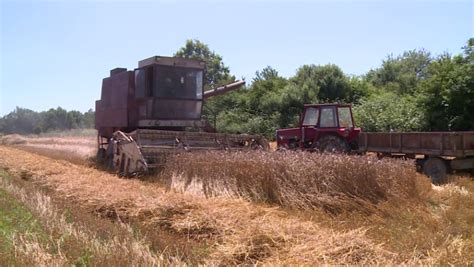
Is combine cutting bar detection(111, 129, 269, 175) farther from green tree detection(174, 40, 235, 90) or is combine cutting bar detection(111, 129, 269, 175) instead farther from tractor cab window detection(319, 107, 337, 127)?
green tree detection(174, 40, 235, 90)

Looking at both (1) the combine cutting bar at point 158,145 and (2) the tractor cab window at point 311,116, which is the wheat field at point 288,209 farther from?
(2) the tractor cab window at point 311,116

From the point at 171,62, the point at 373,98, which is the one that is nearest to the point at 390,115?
the point at 373,98

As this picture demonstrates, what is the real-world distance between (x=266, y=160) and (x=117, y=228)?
11.3ft

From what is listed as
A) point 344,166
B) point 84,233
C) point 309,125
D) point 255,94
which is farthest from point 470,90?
point 255,94

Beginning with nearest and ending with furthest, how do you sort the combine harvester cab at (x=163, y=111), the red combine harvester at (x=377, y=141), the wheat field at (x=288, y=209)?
1. the wheat field at (x=288, y=209)
2. the red combine harvester at (x=377, y=141)
3. the combine harvester cab at (x=163, y=111)

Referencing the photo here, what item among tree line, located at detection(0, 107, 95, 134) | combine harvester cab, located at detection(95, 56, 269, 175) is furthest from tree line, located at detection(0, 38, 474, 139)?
tree line, located at detection(0, 107, 95, 134)

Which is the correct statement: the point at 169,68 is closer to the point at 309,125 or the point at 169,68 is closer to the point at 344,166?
the point at 309,125

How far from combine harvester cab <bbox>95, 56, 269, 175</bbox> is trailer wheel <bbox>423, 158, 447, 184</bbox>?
4.35 meters

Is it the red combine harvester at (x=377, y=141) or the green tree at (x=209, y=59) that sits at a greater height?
the green tree at (x=209, y=59)

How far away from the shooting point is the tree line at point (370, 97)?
15898 millimetres

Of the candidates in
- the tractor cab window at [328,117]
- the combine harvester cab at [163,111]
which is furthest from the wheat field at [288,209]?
the tractor cab window at [328,117]

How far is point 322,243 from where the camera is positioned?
4875 mm

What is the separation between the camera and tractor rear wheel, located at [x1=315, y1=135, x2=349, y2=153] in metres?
13.8

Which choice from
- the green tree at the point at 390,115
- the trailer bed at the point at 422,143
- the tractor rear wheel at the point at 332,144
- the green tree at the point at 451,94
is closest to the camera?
the trailer bed at the point at 422,143
